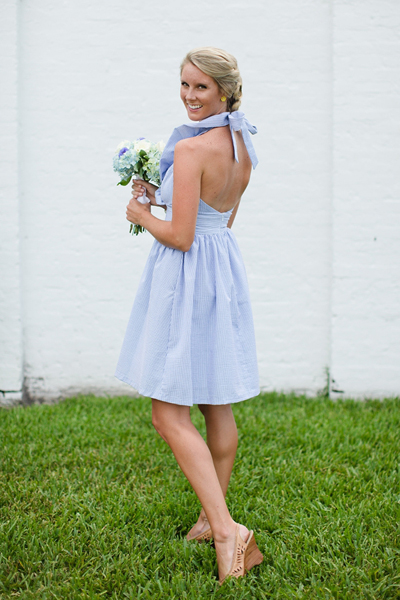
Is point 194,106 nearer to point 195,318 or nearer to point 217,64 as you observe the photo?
point 217,64

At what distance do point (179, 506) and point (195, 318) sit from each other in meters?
1.02

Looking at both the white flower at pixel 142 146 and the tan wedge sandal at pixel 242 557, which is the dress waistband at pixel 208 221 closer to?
the white flower at pixel 142 146

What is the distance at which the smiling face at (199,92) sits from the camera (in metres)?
2.05

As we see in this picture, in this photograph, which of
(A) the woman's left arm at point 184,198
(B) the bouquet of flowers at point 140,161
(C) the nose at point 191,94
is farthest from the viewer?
(B) the bouquet of flowers at point 140,161

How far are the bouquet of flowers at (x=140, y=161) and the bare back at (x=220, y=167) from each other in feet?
0.98

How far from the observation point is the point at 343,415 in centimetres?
387

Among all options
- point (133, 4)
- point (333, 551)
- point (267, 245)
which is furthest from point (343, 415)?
point (133, 4)

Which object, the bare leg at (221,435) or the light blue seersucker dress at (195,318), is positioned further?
the bare leg at (221,435)

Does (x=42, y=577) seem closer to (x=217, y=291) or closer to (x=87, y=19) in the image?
(x=217, y=291)

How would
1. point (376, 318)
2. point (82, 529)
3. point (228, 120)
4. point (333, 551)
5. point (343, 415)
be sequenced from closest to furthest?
point (228, 120) → point (333, 551) → point (82, 529) → point (343, 415) → point (376, 318)

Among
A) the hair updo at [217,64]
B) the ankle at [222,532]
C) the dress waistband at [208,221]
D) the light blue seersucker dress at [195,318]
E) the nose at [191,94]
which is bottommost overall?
the ankle at [222,532]

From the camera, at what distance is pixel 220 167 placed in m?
2.05

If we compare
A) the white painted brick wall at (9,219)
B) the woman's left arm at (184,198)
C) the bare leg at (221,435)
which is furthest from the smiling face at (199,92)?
the white painted brick wall at (9,219)

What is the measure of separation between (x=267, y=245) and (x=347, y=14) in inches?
68.1
